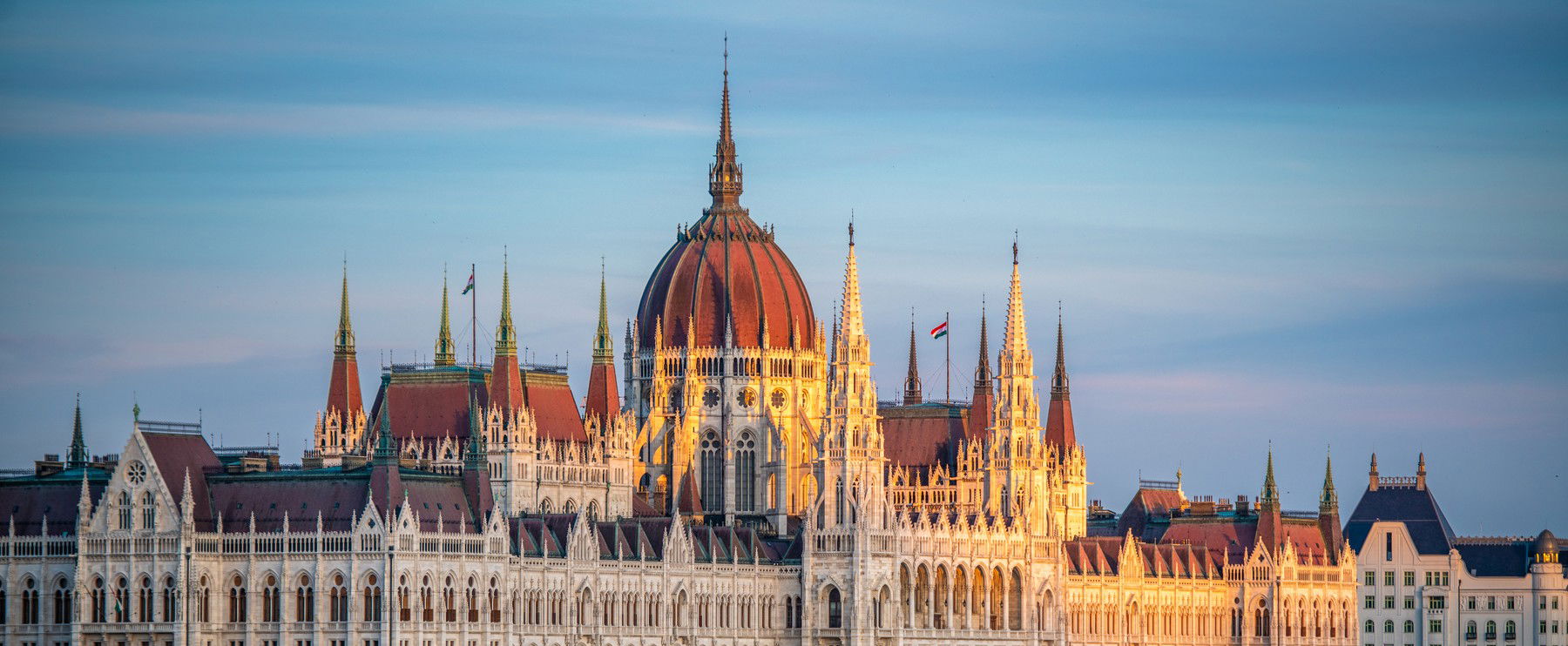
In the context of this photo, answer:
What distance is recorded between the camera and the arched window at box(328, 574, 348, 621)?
17700 cm

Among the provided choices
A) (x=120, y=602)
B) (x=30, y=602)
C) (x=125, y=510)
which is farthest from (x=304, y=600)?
(x=30, y=602)

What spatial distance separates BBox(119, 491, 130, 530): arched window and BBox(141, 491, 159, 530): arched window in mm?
803

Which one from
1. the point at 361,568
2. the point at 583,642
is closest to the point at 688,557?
the point at 583,642

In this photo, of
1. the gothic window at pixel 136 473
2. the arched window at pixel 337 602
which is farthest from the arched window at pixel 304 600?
the gothic window at pixel 136 473

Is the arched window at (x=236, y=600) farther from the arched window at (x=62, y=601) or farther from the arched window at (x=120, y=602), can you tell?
the arched window at (x=62, y=601)

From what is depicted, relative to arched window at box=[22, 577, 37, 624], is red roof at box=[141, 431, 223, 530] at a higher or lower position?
higher

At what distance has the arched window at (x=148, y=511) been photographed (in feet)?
587

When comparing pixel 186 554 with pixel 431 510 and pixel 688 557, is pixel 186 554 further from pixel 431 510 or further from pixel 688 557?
pixel 688 557

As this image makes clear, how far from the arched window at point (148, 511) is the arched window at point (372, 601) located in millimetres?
10965

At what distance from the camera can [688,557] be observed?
196m

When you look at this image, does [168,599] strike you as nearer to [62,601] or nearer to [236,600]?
[236,600]

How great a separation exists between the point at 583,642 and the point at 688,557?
10010mm

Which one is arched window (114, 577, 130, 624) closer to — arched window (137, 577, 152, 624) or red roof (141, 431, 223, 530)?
arched window (137, 577, 152, 624)

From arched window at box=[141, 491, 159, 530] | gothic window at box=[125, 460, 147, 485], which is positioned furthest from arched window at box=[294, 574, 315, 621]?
gothic window at box=[125, 460, 147, 485]
